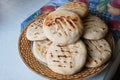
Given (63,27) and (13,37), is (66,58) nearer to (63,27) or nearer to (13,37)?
(63,27)

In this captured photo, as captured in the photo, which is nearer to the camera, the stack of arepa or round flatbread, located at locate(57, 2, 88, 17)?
the stack of arepa

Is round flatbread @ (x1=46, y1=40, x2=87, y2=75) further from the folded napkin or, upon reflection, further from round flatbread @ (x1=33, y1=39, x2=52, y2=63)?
the folded napkin

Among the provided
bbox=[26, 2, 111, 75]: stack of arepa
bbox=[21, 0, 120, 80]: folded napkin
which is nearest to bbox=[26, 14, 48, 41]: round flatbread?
bbox=[26, 2, 111, 75]: stack of arepa

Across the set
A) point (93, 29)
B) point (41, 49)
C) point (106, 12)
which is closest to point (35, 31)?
point (41, 49)

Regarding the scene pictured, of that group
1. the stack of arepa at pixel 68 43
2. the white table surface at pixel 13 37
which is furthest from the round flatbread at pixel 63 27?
the white table surface at pixel 13 37

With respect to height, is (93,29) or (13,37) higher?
(13,37)

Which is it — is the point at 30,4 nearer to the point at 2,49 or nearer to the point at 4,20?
the point at 4,20

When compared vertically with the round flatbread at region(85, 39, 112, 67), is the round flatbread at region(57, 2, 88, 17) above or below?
above
